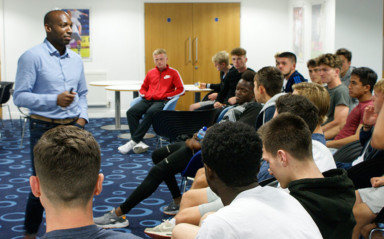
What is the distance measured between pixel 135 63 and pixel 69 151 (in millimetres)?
8748

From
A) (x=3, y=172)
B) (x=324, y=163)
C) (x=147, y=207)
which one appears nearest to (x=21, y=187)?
(x=3, y=172)

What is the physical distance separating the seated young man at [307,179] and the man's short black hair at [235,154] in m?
0.25

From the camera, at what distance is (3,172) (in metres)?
5.29

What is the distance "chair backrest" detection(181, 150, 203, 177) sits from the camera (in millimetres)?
3424

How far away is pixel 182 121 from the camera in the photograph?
519cm

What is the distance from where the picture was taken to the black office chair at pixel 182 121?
514 centimetres

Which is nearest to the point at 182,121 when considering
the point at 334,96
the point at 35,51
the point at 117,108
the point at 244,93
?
the point at 244,93

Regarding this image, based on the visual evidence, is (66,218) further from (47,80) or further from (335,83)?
(335,83)

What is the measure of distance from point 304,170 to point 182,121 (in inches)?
135

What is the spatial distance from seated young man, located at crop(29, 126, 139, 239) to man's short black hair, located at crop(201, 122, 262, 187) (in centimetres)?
45

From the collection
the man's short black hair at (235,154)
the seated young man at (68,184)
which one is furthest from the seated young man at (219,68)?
the seated young man at (68,184)

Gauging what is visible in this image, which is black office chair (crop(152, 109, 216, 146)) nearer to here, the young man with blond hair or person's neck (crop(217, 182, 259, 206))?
the young man with blond hair

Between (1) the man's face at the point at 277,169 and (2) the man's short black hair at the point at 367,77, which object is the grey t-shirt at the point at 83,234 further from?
(2) the man's short black hair at the point at 367,77

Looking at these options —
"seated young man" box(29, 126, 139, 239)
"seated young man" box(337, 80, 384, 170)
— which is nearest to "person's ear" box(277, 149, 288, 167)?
"seated young man" box(29, 126, 139, 239)
